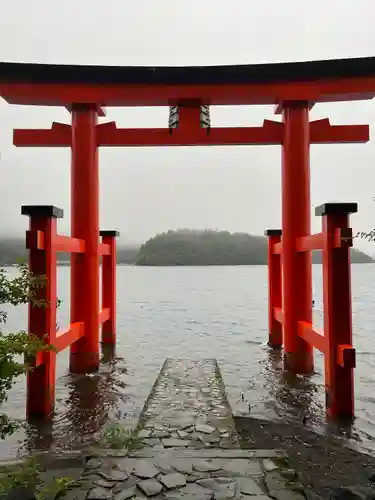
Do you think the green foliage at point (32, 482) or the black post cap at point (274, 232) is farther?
the black post cap at point (274, 232)

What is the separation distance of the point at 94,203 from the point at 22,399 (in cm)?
318

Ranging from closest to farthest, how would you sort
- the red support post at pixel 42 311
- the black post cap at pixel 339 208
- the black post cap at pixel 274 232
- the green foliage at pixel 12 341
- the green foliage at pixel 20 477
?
the green foliage at pixel 12 341
the green foliage at pixel 20 477
the black post cap at pixel 339 208
the red support post at pixel 42 311
the black post cap at pixel 274 232

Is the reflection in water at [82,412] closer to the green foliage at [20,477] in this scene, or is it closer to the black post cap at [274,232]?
the green foliage at [20,477]

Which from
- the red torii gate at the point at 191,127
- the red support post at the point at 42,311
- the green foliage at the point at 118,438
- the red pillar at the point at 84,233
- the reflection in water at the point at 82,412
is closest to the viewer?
the green foliage at the point at 118,438

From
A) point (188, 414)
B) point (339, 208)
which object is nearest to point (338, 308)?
point (339, 208)

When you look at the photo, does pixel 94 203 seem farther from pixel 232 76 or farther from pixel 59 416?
pixel 59 416

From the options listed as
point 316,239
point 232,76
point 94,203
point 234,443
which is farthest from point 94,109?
point 234,443

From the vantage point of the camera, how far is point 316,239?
559 centimetres

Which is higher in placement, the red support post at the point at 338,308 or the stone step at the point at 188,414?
the red support post at the point at 338,308

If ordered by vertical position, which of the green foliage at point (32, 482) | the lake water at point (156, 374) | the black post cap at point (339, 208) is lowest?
the lake water at point (156, 374)

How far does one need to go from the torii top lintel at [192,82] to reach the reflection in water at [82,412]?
442 cm

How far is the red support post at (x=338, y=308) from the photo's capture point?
4.82m

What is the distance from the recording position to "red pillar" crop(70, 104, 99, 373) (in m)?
6.97

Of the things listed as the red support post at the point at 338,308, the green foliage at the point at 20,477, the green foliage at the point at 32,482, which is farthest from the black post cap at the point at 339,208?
the green foliage at the point at 20,477
